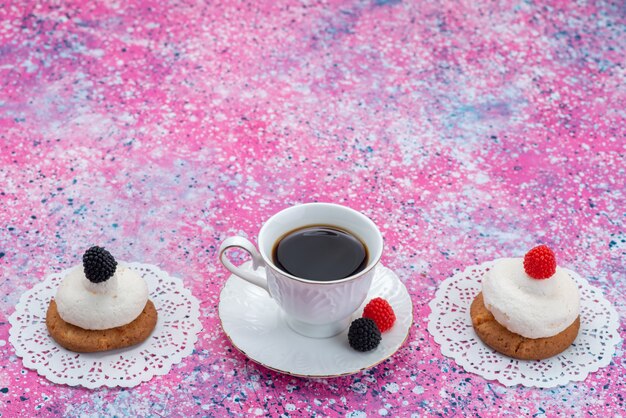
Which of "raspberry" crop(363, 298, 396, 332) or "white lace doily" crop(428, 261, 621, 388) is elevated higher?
"raspberry" crop(363, 298, 396, 332)

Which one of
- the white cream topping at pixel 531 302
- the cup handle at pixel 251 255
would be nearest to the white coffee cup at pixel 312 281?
the cup handle at pixel 251 255

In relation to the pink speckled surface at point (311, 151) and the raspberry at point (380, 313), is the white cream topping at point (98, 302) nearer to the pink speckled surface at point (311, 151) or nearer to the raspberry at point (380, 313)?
the pink speckled surface at point (311, 151)

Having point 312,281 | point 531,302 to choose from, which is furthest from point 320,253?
point 531,302

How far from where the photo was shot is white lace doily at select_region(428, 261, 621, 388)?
148 cm

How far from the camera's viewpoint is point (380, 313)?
149 centimetres

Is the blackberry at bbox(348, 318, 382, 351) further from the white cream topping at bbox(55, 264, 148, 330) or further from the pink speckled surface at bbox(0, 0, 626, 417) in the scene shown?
the white cream topping at bbox(55, 264, 148, 330)

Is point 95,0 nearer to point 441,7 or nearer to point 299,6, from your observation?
point 299,6

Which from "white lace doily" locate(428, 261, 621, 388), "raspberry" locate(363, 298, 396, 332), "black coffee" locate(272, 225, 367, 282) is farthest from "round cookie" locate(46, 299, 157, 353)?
"white lace doily" locate(428, 261, 621, 388)

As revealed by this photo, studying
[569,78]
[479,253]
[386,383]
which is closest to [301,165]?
[479,253]

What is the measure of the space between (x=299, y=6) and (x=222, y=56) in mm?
308

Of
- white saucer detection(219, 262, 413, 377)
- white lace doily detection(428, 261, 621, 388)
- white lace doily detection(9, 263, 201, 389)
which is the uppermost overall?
white saucer detection(219, 262, 413, 377)

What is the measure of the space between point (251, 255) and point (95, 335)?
0.99 ft

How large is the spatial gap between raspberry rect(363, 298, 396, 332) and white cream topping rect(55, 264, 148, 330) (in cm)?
40

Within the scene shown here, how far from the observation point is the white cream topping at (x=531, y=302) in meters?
1.46
